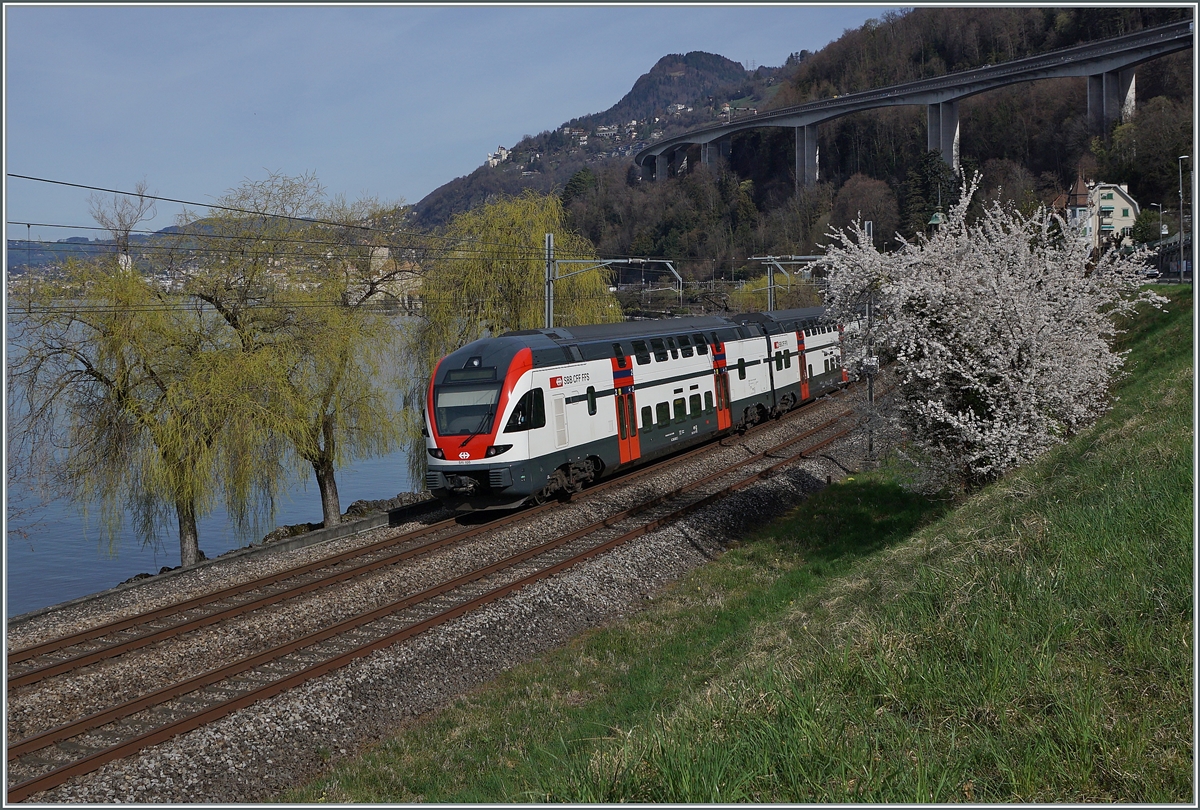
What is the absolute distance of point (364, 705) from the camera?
34.5 feet

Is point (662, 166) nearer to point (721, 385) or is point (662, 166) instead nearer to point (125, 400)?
point (721, 385)

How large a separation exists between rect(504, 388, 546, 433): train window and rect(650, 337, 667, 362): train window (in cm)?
530

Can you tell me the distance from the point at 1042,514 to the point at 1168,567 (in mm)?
2838

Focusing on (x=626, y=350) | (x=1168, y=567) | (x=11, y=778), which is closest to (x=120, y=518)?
(x=626, y=350)

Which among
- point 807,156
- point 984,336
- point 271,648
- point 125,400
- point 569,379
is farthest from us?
point 807,156

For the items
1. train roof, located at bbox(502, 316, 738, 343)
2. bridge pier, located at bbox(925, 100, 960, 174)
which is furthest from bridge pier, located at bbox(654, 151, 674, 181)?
train roof, located at bbox(502, 316, 738, 343)

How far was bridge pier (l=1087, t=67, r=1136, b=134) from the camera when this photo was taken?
7894 centimetres

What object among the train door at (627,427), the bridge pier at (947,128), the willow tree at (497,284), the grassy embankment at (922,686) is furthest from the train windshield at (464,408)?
the bridge pier at (947,128)

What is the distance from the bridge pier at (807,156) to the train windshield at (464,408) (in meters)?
99.8

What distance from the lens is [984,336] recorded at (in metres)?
15.4

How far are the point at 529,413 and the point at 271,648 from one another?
316 inches

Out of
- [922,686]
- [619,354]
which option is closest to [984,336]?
[619,354]

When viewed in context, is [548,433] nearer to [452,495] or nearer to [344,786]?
[452,495]

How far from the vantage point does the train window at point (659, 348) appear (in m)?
23.5
